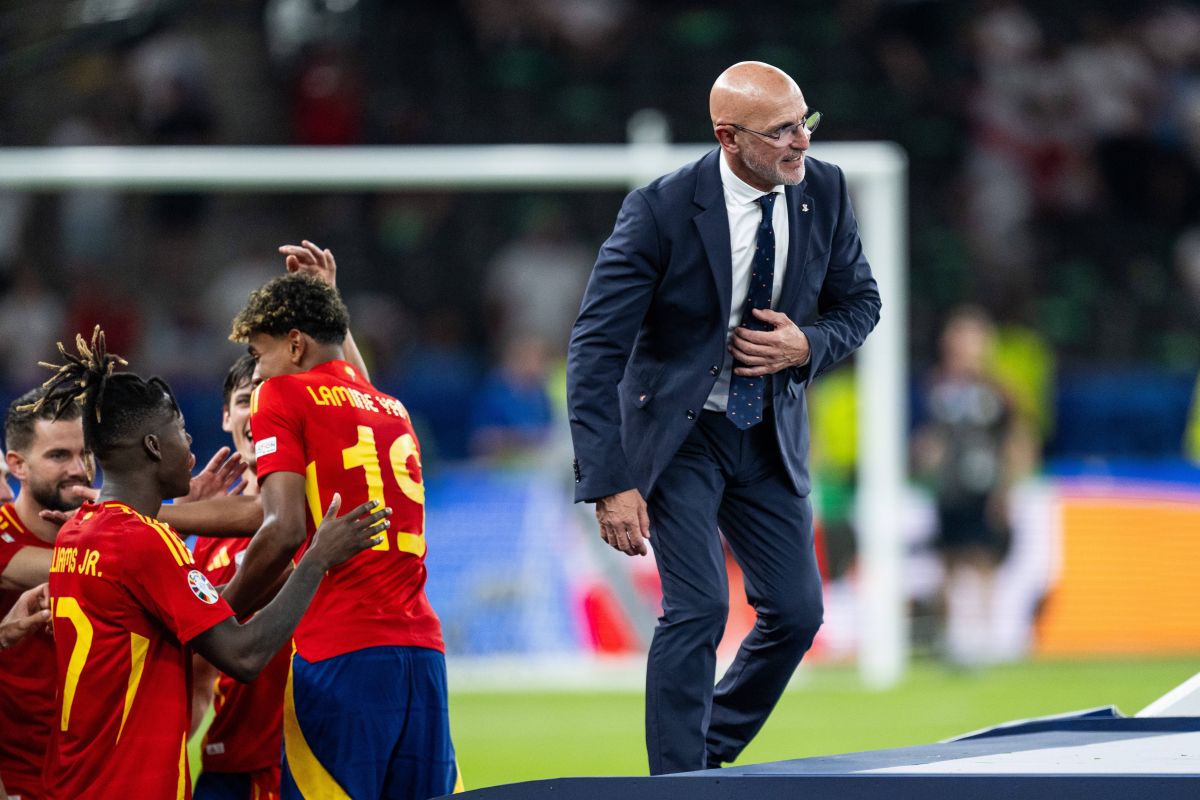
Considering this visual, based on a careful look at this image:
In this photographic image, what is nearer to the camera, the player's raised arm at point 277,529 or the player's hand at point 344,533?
the player's hand at point 344,533

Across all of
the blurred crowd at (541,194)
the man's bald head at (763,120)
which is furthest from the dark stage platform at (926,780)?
the blurred crowd at (541,194)

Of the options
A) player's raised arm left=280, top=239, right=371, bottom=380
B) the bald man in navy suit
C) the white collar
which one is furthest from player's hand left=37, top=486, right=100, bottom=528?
→ the white collar

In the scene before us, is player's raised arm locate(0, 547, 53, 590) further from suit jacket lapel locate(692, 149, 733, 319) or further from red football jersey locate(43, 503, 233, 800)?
suit jacket lapel locate(692, 149, 733, 319)

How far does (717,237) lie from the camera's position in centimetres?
510

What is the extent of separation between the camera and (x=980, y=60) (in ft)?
58.5

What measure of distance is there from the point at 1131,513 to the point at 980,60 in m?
6.41

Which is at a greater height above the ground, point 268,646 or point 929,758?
point 268,646

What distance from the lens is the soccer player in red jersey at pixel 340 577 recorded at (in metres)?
4.71

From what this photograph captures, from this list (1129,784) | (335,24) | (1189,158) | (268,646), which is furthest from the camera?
(1189,158)

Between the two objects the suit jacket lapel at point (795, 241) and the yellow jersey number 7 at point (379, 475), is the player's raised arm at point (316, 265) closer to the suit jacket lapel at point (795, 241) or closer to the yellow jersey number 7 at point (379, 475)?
the yellow jersey number 7 at point (379, 475)

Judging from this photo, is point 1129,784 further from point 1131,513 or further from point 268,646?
point 1131,513

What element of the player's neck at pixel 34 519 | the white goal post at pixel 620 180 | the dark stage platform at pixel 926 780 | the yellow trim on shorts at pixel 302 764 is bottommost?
the dark stage platform at pixel 926 780

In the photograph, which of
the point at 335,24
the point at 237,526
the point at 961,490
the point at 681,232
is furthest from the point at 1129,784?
the point at 335,24

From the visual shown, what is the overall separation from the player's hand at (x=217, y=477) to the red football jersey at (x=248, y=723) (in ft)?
0.75
